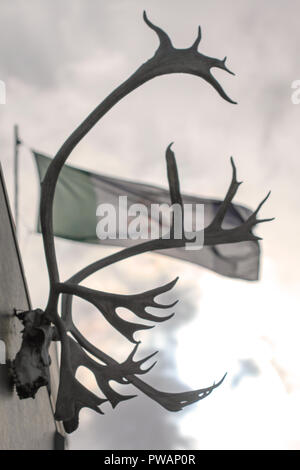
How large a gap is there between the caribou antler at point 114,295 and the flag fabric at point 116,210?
14.0 feet

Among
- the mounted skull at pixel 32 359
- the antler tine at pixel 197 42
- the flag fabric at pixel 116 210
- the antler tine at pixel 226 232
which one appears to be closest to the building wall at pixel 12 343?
the mounted skull at pixel 32 359

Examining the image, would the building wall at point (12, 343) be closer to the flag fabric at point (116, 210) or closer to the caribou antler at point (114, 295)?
the caribou antler at point (114, 295)

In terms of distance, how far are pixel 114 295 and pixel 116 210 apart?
17.5 feet

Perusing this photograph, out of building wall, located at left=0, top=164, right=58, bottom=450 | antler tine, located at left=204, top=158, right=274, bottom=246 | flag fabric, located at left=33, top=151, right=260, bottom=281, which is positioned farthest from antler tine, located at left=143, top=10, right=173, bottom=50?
flag fabric, located at left=33, top=151, right=260, bottom=281

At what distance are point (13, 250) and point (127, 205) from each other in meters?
4.91

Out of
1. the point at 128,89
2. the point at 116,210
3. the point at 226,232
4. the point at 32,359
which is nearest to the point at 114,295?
the point at 32,359

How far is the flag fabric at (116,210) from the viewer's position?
30.9 feet

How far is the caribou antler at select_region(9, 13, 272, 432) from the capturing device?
4.51 meters

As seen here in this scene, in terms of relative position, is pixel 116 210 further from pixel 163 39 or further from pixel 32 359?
pixel 32 359

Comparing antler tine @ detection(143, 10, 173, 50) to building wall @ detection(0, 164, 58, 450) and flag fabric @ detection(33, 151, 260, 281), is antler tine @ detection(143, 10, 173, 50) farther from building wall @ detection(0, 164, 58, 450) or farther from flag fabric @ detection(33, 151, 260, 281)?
flag fabric @ detection(33, 151, 260, 281)

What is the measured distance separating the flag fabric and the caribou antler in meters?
4.27

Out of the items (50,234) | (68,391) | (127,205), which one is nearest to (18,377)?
(68,391)
